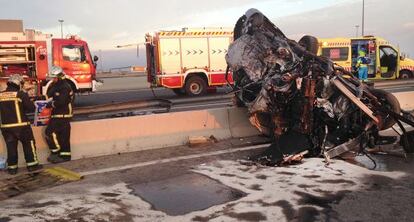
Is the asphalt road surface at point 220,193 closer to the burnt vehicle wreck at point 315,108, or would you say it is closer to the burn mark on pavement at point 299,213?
the burn mark on pavement at point 299,213

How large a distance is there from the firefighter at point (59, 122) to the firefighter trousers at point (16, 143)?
0.33 metres

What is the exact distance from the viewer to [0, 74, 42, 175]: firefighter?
6.84 meters

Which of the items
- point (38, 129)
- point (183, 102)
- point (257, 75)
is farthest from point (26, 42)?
point (257, 75)

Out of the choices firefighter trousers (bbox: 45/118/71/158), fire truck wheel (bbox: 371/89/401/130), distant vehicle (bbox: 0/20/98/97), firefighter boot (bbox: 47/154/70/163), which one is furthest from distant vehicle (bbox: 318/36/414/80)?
firefighter boot (bbox: 47/154/70/163)

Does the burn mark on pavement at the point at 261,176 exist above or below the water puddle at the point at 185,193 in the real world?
above

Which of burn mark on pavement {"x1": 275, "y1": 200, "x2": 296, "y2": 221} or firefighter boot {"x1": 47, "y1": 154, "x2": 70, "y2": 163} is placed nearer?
burn mark on pavement {"x1": 275, "y1": 200, "x2": 296, "y2": 221}

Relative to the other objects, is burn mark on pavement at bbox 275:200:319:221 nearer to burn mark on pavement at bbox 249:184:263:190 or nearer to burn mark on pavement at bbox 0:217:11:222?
burn mark on pavement at bbox 249:184:263:190

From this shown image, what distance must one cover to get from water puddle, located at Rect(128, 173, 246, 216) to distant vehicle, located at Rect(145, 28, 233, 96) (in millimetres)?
12941

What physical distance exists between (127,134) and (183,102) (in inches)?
323

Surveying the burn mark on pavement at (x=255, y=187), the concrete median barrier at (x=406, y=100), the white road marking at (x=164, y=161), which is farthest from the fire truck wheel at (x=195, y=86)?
the burn mark on pavement at (x=255, y=187)

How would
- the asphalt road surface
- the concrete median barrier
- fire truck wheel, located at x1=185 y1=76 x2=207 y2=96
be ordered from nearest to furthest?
the asphalt road surface → the concrete median barrier → fire truck wheel, located at x1=185 y1=76 x2=207 y2=96

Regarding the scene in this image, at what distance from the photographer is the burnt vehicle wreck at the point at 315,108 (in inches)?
271

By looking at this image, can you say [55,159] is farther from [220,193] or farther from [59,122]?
[220,193]

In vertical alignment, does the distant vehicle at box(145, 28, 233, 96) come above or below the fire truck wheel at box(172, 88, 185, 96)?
above
